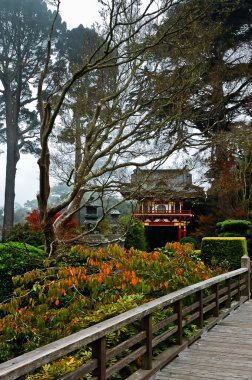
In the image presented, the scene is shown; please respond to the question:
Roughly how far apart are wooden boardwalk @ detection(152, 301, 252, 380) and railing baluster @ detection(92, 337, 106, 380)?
4.52ft

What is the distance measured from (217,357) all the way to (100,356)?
2669mm

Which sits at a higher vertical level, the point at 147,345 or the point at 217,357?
the point at 147,345

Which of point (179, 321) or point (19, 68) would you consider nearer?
point (179, 321)

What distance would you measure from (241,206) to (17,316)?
66.3ft

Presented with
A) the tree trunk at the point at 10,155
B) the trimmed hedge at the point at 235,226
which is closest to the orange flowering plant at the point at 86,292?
the trimmed hedge at the point at 235,226

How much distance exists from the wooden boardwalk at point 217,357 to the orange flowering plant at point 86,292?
3.15 ft

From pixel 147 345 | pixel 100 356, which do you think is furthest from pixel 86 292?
pixel 100 356

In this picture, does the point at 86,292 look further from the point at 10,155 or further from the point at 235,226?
the point at 10,155

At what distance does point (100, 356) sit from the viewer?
158 inches

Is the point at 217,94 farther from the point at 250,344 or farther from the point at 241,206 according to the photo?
the point at 250,344

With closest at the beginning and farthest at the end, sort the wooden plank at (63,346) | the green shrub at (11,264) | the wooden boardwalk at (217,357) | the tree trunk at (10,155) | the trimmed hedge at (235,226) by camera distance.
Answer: the wooden plank at (63,346)
the wooden boardwalk at (217,357)
the green shrub at (11,264)
the trimmed hedge at (235,226)
the tree trunk at (10,155)

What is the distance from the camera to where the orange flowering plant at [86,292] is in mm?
5618

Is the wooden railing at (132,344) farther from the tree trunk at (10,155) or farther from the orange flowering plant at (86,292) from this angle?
the tree trunk at (10,155)

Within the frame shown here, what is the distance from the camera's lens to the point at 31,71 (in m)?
37.9
